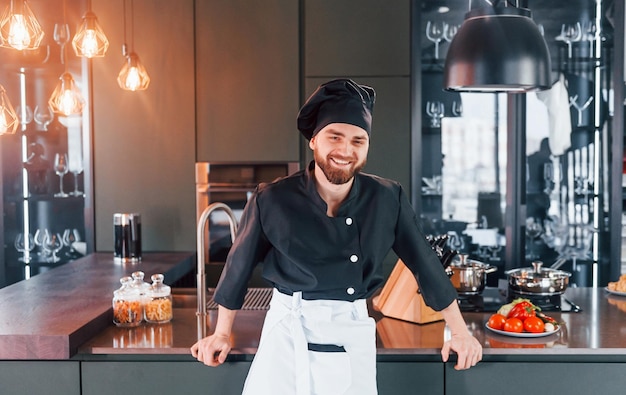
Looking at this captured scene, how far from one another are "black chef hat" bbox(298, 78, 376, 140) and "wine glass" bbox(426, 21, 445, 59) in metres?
2.36

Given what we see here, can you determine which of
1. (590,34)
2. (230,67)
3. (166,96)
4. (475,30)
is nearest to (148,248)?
(166,96)

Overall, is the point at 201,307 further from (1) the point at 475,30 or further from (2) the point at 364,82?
(2) the point at 364,82

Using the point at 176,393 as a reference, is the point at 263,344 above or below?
above

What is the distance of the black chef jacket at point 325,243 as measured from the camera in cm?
190

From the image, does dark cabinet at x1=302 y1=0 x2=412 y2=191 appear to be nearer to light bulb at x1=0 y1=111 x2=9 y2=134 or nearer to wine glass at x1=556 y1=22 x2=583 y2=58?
wine glass at x1=556 y1=22 x2=583 y2=58

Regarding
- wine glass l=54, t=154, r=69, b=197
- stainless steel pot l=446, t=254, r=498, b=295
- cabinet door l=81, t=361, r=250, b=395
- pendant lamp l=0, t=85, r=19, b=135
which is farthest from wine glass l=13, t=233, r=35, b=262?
stainless steel pot l=446, t=254, r=498, b=295

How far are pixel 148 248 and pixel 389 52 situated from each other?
5.51ft

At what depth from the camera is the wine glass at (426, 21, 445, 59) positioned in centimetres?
417

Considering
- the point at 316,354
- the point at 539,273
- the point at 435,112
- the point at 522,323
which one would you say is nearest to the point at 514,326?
the point at 522,323

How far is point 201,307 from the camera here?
7.88 ft

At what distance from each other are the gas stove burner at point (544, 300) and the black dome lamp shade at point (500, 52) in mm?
748

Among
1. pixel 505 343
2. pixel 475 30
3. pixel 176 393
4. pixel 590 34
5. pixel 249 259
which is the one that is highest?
pixel 590 34

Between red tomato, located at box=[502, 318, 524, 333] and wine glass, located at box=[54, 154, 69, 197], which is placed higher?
wine glass, located at box=[54, 154, 69, 197]

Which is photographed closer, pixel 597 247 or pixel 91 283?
pixel 91 283
